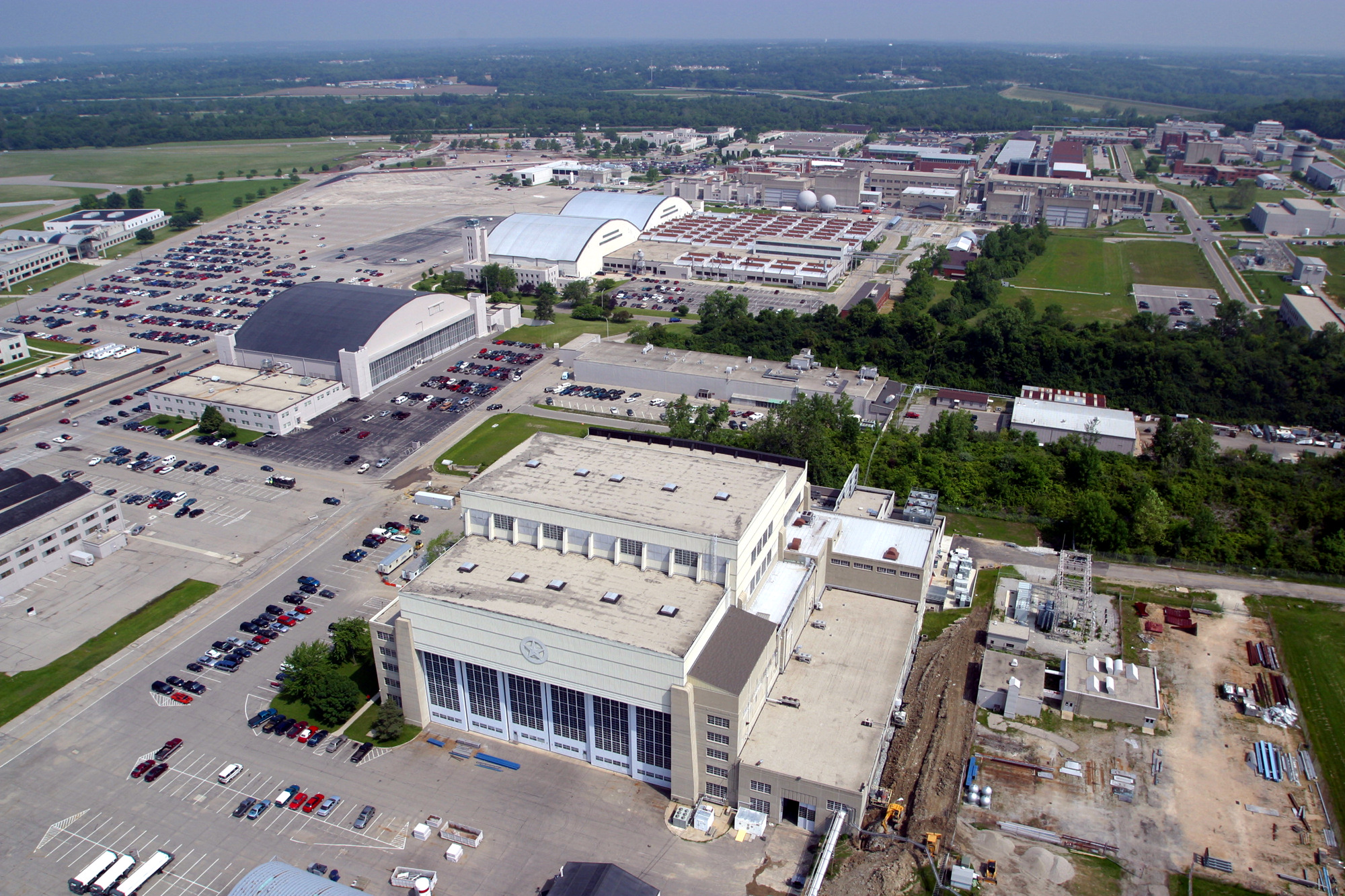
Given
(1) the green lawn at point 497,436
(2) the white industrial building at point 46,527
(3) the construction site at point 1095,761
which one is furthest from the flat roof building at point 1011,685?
(2) the white industrial building at point 46,527

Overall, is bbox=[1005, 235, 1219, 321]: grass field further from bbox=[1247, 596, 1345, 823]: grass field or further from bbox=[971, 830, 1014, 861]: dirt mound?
bbox=[971, 830, 1014, 861]: dirt mound

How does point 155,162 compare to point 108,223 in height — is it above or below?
above

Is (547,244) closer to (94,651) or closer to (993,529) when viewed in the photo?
(993,529)

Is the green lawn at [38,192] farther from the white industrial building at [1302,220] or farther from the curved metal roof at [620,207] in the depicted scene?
the white industrial building at [1302,220]

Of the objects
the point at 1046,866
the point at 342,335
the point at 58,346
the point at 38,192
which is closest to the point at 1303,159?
the point at 342,335

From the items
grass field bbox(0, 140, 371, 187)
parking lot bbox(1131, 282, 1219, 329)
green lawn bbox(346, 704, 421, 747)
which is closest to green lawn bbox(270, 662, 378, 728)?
green lawn bbox(346, 704, 421, 747)
